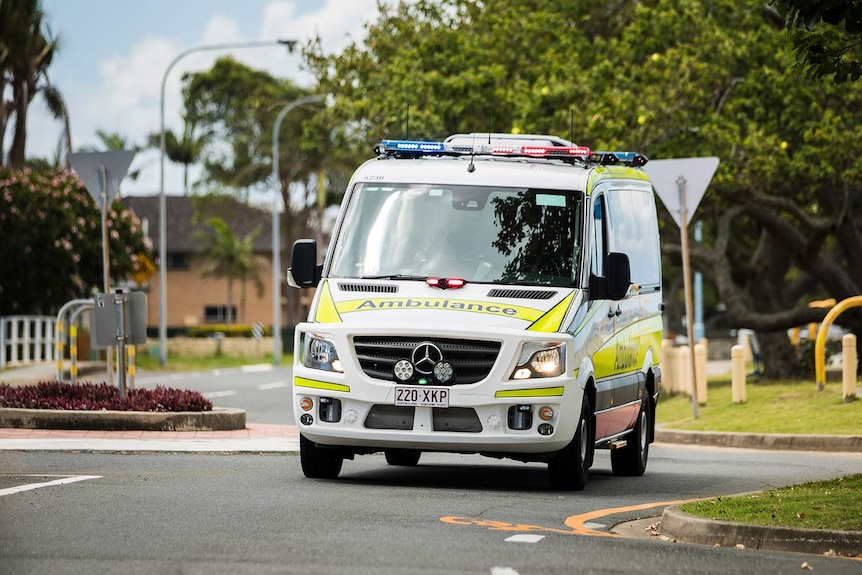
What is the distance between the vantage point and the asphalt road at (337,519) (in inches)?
315

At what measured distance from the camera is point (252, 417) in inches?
915

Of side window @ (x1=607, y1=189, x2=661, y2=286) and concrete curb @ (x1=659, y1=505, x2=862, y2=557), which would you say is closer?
concrete curb @ (x1=659, y1=505, x2=862, y2=557)

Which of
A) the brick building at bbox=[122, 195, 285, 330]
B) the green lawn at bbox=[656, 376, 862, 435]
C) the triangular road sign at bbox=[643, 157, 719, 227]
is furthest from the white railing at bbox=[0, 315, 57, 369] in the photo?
the brick building at bbox=[122, 195, 285, 330]

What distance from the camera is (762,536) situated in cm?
923

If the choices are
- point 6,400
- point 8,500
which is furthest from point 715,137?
point 8,500

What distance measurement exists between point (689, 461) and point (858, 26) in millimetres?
7019

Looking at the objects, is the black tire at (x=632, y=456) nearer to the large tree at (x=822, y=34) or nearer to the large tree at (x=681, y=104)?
the large tree at (x=822, y=34)

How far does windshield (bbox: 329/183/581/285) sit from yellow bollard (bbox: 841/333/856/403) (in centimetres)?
846

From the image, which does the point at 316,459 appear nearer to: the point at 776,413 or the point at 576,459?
the point at 576,459

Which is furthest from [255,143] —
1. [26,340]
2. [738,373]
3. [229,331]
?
[738,373]

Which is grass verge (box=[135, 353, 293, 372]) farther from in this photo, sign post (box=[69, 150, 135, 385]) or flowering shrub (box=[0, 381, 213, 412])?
flowering shrub (box=[0, 381, 213, 412])

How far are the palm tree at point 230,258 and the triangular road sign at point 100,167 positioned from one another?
61.8 m

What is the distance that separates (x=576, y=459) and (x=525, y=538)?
326 centimetres

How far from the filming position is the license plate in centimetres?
1175
